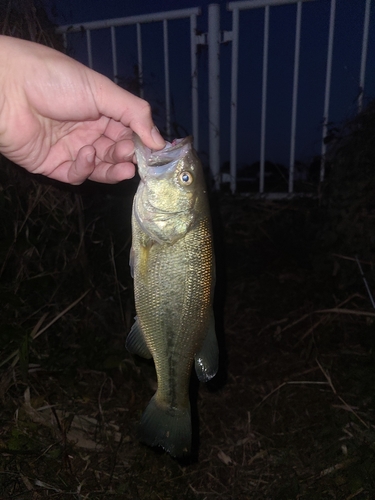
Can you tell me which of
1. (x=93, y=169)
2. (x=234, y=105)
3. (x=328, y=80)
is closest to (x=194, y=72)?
(x=234, y=105)

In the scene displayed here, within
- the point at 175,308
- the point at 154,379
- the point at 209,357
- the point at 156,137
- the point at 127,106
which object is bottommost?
the point at 154,379

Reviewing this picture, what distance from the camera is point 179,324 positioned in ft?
6.25

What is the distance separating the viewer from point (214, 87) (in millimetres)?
5480

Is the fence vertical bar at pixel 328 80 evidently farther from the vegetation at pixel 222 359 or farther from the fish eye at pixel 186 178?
the fish eye at pixel 186 178

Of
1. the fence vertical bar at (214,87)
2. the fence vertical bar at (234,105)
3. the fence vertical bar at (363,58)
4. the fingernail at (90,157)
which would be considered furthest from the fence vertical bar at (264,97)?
the fingernail at (90,157)

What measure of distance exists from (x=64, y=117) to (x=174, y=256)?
2.71 feet

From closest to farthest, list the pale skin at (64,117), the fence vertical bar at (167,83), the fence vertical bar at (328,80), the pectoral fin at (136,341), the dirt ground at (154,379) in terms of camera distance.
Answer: the pale skin at (64,117) < the pectoral fin at (136,341) < the dirt ground at (154,379) < the fence vertical bar at (328,80) < the fence vertical bar at (167,83)

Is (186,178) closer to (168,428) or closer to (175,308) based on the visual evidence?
(175,308)

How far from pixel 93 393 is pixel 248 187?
359cm

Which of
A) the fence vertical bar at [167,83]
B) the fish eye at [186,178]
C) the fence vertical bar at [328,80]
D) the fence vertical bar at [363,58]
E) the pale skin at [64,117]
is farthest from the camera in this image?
the fence vertical bar at [167,83]

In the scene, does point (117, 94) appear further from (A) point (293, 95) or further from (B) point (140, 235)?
(A) point (293, 95)

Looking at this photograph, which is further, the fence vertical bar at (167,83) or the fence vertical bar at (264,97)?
the fence vertical bar at (167,83)

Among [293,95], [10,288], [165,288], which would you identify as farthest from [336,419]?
[293,95]

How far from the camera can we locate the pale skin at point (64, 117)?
176cm
